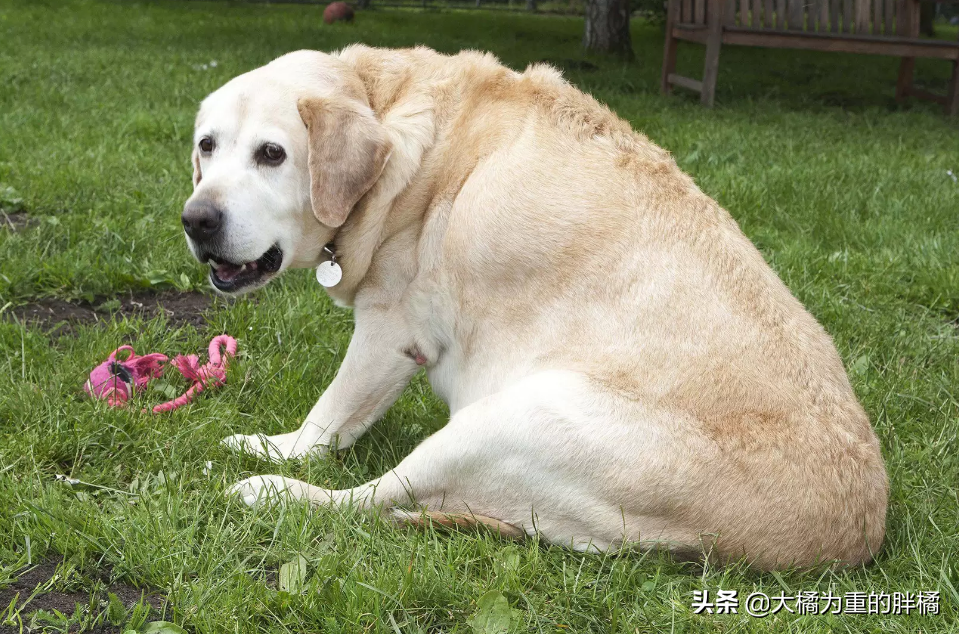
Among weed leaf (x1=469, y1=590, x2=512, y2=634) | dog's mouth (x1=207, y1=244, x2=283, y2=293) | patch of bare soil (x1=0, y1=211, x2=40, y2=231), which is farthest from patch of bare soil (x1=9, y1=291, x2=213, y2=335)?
weed leaf (x1=469, y1=590, x2=512, y2=634)

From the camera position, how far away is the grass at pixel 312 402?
2.44 m

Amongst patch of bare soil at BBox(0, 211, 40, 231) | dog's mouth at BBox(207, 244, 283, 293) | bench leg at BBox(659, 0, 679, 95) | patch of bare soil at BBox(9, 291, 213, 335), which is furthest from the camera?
bench leg at BBox(659, 0, 679, 95)

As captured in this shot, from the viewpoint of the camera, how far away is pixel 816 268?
502 centimetres

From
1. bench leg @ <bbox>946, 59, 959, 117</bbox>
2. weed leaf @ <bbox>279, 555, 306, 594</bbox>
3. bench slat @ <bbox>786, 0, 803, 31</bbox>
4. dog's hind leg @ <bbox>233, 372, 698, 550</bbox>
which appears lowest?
bench leg @ <bbox>946, 59, 959, 117</bbox>

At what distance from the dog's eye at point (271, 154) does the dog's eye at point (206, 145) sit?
0.64ft

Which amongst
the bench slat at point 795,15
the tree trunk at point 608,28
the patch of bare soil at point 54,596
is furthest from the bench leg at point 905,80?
the patch of bare soil at point 54,596

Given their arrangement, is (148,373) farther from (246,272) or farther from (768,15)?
(768,15)

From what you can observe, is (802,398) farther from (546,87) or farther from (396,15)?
(396,15)

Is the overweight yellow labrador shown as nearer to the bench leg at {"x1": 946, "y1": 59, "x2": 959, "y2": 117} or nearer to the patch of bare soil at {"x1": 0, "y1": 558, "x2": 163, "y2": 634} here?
the patch of bare soil at {"x1": 0, "y1": 558, "x2": 163, "y2": 634}

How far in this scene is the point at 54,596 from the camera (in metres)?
2.38

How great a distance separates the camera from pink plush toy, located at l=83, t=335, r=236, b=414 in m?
3.41

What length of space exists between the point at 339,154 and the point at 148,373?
55.1 inches

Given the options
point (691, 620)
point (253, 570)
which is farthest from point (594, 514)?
point (253, 570)

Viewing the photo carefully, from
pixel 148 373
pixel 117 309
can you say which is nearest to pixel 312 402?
pixel 148 373
